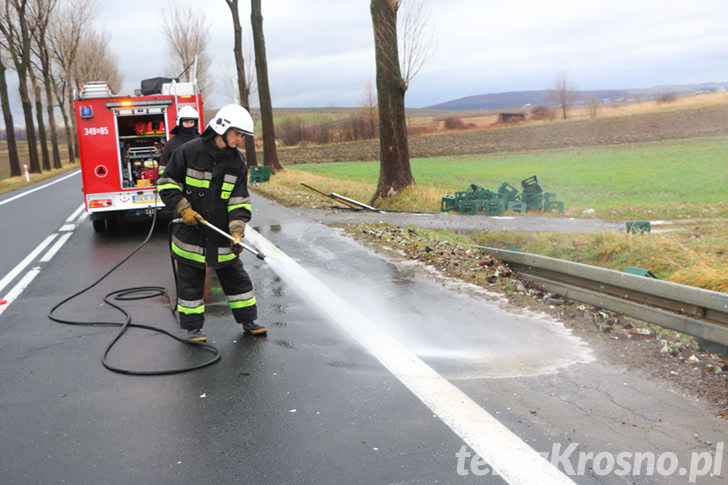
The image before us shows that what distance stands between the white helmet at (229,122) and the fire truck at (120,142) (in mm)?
6726

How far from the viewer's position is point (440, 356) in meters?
4.89

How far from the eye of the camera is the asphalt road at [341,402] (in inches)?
128

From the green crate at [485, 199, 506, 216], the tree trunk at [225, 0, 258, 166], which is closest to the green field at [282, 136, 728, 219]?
the green crate at [485, 199, 506, 216]

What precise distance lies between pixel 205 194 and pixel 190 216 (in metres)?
0.27

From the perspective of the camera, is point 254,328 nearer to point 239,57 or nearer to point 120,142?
point 120,142

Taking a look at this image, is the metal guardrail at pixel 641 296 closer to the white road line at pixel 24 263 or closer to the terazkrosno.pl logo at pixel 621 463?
the terazkrosno.pl logo at pixel 621 463

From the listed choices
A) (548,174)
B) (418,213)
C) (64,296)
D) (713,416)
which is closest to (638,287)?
(713,416)

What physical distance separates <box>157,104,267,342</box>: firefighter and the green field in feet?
36.3

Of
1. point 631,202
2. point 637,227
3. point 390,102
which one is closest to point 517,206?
point 631,202

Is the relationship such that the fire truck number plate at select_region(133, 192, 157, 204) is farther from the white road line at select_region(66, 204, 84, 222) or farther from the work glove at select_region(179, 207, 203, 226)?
the work glove at select_region(179, 207, 203, 226)

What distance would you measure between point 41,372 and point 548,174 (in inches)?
1045

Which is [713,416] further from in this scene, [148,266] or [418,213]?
[418,213]

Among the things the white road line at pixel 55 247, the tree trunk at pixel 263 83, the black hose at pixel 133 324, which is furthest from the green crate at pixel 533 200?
the tree trunk at pixel 263 83

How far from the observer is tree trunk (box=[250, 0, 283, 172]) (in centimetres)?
2622
